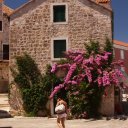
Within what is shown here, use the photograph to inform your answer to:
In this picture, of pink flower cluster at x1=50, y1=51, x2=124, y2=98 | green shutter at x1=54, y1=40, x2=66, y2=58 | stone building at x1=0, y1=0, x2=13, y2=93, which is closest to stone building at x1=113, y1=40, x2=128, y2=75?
stone building at x1=0, y1=0, x2=13, y2=93

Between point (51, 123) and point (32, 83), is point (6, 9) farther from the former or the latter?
point (51, 123)

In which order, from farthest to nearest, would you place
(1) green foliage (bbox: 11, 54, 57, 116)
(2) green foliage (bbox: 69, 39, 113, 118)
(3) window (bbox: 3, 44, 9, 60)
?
1. (3) window (bbox: 3, 44, 9, 60)
2. (1) green foliage (bbox: 11, 54, 57, 116)
3. (2) green foliage (bbox: 69, 39, 113, 118)

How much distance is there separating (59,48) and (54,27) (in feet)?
5.04

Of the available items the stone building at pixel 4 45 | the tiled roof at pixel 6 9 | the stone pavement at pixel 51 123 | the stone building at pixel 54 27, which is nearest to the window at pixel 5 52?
the stone building at pixel 4 45

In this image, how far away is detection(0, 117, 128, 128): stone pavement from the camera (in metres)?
18.7

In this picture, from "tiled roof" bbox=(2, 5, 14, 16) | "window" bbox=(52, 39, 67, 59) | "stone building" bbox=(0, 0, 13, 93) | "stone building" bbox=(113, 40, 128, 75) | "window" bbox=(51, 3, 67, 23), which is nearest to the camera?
"window" bbox=(52, 39, 67, 59)

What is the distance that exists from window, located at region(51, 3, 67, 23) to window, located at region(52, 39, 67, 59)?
1440 mm

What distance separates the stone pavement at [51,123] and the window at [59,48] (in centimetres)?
452

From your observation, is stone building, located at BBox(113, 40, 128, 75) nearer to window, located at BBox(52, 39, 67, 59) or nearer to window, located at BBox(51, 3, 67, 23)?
window, located at BBox(51, 3, 67, 23)

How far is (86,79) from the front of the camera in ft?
71.4

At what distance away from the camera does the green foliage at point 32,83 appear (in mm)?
22641

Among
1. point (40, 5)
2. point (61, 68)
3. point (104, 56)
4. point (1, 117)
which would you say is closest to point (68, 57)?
point (61, 68)

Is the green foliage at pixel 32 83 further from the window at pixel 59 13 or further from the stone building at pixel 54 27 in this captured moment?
the window at pixel 59 13

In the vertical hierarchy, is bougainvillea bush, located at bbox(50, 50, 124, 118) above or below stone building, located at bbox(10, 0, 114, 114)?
below
